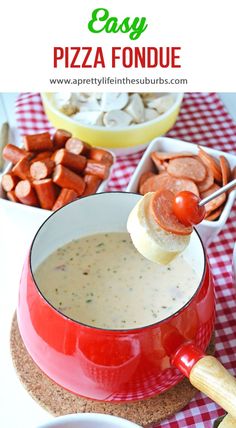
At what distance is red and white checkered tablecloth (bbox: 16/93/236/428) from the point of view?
1101 millimetres

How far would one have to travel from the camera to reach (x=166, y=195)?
93 centimetres

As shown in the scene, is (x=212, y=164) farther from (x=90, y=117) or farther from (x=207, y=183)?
(x=90, y=117)

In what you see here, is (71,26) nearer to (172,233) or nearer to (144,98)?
(144,98)

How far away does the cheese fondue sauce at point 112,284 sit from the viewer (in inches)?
41.4

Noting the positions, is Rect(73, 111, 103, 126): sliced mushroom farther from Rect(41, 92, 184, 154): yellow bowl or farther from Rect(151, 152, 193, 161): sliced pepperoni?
Rect(151, 152, 193, 161): sliced pepperoni

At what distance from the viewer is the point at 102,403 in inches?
42.5

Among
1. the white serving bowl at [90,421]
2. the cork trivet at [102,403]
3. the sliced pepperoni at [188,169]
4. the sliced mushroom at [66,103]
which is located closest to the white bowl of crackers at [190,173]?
the sliced pepperoni at [188,169]

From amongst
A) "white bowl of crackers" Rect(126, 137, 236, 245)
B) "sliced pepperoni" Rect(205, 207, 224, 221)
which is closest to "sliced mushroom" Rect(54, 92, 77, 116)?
"white bowl of crackers" Rect(126, 137, 236, 245)

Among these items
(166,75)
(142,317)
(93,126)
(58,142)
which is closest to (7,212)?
(58,142)

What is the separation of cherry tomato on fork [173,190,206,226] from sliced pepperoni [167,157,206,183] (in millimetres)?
493

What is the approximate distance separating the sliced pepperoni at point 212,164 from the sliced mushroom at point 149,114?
0.68 ft

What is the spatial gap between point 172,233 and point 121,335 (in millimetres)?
156

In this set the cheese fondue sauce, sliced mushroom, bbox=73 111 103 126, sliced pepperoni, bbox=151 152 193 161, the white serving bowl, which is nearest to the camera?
the white serving bowl

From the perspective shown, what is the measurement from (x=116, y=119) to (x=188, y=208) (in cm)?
71
